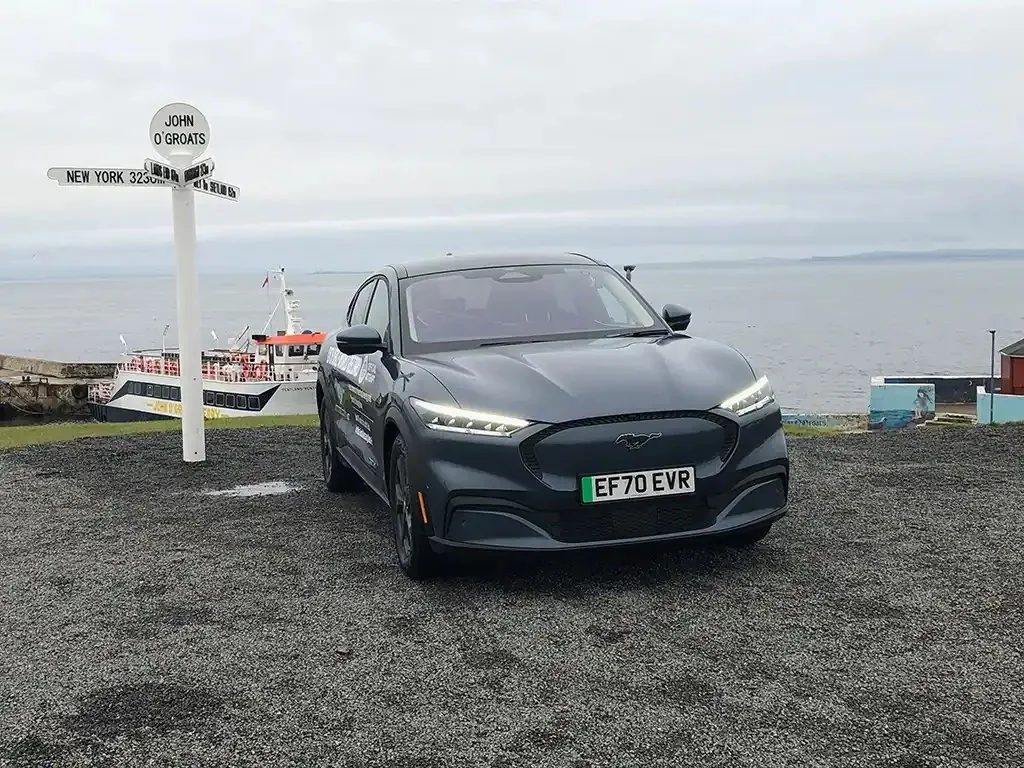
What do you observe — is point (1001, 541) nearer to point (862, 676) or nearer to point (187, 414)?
point (862, 676)

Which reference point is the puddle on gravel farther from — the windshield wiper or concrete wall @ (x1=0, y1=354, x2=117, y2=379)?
concrete wall @ (x1=0, y1=354, x2=117, y2=379)

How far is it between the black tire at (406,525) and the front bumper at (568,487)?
0.16 metres

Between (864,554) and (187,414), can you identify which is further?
(187,414)

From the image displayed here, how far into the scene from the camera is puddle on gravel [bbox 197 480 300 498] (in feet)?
26.4

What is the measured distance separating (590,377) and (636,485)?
59cm

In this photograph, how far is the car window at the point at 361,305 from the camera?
23.5 ft

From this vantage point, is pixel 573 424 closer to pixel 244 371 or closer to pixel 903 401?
pixel 244 371

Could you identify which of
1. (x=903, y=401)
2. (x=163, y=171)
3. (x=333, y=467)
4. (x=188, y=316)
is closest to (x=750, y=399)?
(x=333, y=467)

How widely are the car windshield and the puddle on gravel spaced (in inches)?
101

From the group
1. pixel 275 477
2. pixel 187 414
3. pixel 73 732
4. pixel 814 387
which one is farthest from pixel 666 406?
pixel 814 387

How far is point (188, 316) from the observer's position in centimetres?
949

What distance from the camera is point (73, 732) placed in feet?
11.5

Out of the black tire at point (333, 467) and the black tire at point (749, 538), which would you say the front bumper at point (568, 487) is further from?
the black tire at point (333, 467)

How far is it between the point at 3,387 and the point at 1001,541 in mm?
44290
